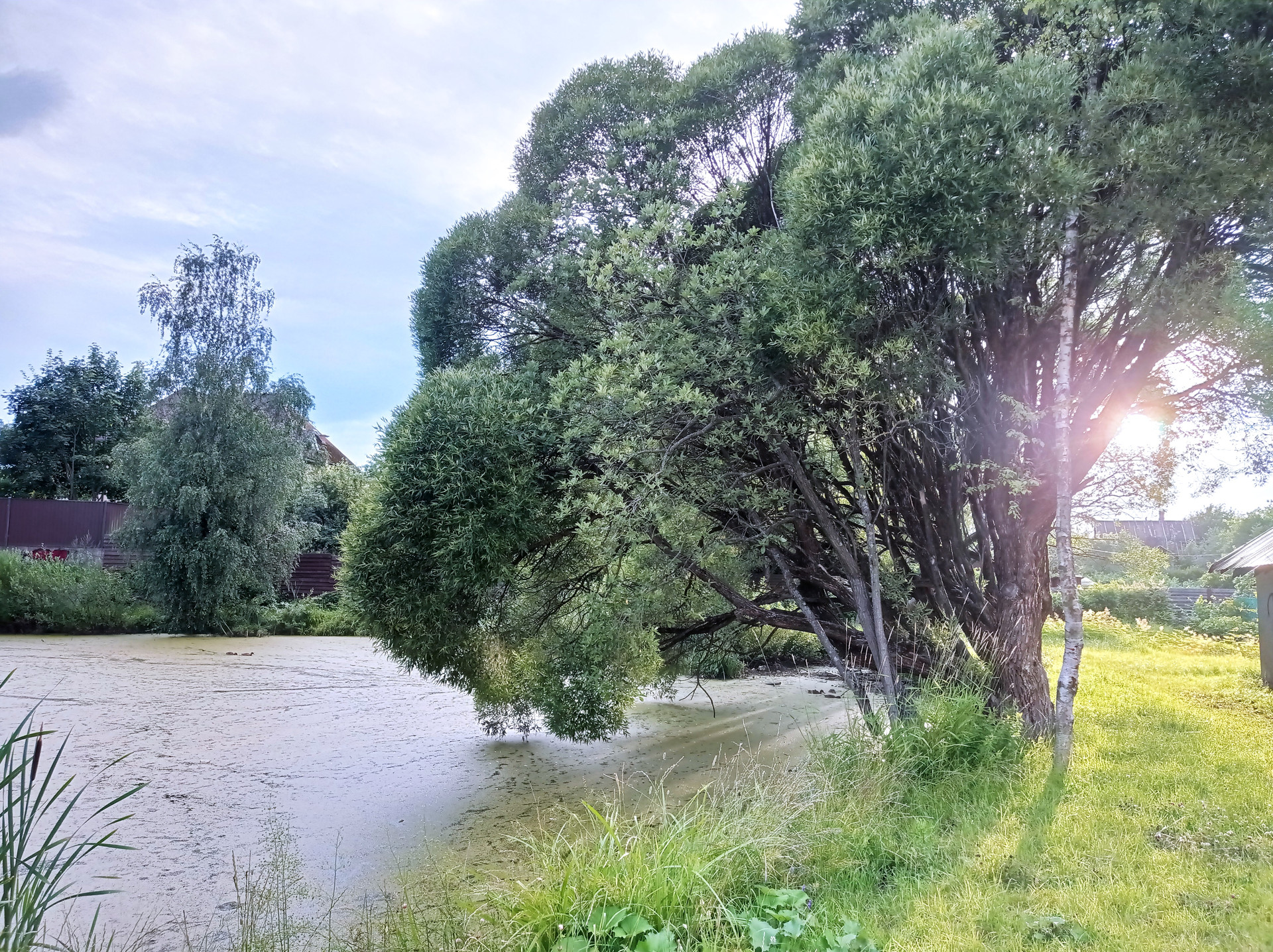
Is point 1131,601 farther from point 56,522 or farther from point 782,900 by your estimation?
point 56,522

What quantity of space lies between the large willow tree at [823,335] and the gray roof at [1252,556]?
3898mm

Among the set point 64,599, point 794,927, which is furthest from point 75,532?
point 794,927

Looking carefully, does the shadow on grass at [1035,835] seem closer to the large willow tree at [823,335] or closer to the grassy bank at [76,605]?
the large willow tree at [823,335]

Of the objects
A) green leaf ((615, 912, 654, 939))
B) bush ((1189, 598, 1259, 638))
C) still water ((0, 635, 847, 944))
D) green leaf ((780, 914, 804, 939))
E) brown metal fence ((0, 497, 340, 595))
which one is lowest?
still water ((0, 635, 847, 944))

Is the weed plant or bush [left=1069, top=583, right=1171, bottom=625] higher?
bush [left=1069, top=583, right=1171, bottom=625]

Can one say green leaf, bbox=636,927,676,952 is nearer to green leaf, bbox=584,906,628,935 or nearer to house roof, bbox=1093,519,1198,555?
green leaf, bbox=584,906,628,935

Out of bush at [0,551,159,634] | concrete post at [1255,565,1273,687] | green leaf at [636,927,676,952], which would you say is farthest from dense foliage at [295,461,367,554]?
green leaf at [636,927,676,952]

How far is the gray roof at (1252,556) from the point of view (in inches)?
367

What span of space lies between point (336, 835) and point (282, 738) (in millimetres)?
3787

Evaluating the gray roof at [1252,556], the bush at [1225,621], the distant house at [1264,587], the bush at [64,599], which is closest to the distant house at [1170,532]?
the bush at [1225,621]

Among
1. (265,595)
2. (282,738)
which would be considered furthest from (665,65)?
(265,595)

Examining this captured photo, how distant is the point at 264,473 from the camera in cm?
1808

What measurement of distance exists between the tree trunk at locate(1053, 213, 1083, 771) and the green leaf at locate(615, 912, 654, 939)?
3577 mm

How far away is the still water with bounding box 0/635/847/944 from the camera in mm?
5844
